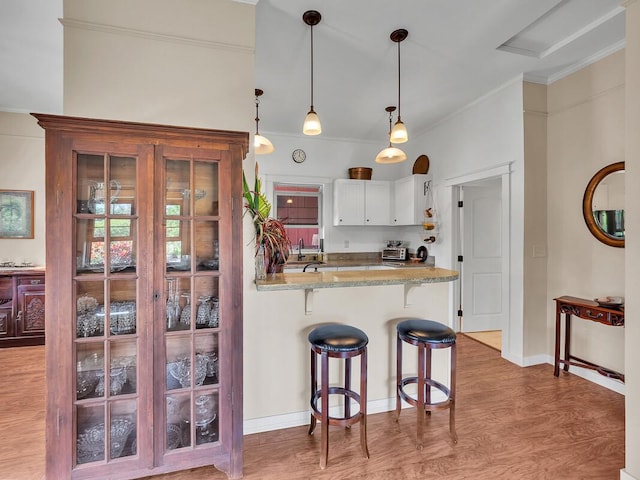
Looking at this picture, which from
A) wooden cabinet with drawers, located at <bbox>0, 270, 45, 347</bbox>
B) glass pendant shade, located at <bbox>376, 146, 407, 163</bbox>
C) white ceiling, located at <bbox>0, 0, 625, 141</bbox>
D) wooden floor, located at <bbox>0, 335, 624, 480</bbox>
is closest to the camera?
wooden floor, located at <bbox>0, 335, 624, 480</bbox>

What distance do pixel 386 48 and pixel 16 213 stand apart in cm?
505

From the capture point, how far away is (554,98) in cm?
341

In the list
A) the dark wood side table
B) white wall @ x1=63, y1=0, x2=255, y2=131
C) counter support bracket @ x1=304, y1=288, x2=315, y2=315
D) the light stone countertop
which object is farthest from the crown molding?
the dark wood side table

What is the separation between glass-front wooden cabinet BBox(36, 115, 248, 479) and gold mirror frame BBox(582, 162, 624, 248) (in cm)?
324

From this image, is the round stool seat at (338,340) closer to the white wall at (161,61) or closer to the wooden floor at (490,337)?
the white wall at (161,61)

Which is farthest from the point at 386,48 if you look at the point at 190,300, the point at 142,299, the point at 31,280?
the point at 31,280

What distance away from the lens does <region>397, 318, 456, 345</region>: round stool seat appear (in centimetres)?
210

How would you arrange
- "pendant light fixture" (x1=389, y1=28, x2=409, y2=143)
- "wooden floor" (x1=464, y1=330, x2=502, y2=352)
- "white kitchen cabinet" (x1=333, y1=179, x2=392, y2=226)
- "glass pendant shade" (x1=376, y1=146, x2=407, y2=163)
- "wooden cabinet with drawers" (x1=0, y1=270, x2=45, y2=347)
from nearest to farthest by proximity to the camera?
"pendant light fixture" (x1=389, y1=28, x2=409, y2=143) → "glass pendant shade" (x1=376, y1=146, x2=407, y2=163) → "wooden cabinet with drawers" (x1=0, y1=270, x2=45, y2=347) → "wooden floor" (x1=464, y1=330, x2=502, y2=352) → "white kitchen cabinet" (x1=333, y1=179, x2=392, y2=226)

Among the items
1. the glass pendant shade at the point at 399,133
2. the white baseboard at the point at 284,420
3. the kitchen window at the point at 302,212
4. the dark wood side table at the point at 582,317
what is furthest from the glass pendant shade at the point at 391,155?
the kitchen window at the point at 302,212

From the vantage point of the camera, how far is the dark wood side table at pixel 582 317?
2697 mm

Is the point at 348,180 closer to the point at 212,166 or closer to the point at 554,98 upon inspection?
the point at 554,98

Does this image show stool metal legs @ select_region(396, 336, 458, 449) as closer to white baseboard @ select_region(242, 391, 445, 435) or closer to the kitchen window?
white baseboard @ select_region(242, 391, 445, 435)

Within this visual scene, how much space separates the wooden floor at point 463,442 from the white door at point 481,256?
5.19 feet

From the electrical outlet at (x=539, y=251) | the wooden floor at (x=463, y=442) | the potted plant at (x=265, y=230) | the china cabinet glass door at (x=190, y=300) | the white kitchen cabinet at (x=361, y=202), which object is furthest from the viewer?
the white kitchen cabinet at (x=361, y=202)
